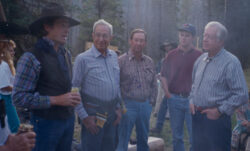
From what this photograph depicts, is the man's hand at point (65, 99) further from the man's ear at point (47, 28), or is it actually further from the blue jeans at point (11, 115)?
the blue jeans at point (11, 115)

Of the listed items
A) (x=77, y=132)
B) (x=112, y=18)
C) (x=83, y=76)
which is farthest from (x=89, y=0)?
(x=83, y=76)

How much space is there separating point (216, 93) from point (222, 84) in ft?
0.44

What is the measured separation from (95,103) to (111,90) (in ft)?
0.84

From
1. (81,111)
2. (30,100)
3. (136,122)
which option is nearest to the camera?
(30,100)

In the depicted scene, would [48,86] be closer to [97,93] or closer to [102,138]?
[97,93]

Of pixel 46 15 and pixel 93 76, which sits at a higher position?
pixel 46 15

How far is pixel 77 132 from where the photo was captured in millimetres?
6152

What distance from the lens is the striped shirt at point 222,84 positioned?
3045 mm

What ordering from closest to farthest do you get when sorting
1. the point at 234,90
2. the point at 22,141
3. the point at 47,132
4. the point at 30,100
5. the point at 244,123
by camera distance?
the point at 22,141 → the point at 30,100 → the point at 47,132 → the point at 234,90 → the point at 244,123

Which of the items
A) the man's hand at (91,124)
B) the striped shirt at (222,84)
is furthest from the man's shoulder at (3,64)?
the striped shirt at (222,84)

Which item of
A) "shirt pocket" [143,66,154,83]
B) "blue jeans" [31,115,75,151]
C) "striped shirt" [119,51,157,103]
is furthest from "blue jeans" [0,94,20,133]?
"shirt pocket" [143,66,154,83]

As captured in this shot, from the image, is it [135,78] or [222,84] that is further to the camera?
[135,78]

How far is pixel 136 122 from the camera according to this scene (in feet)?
12.8

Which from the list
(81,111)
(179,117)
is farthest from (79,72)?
(179,117)
